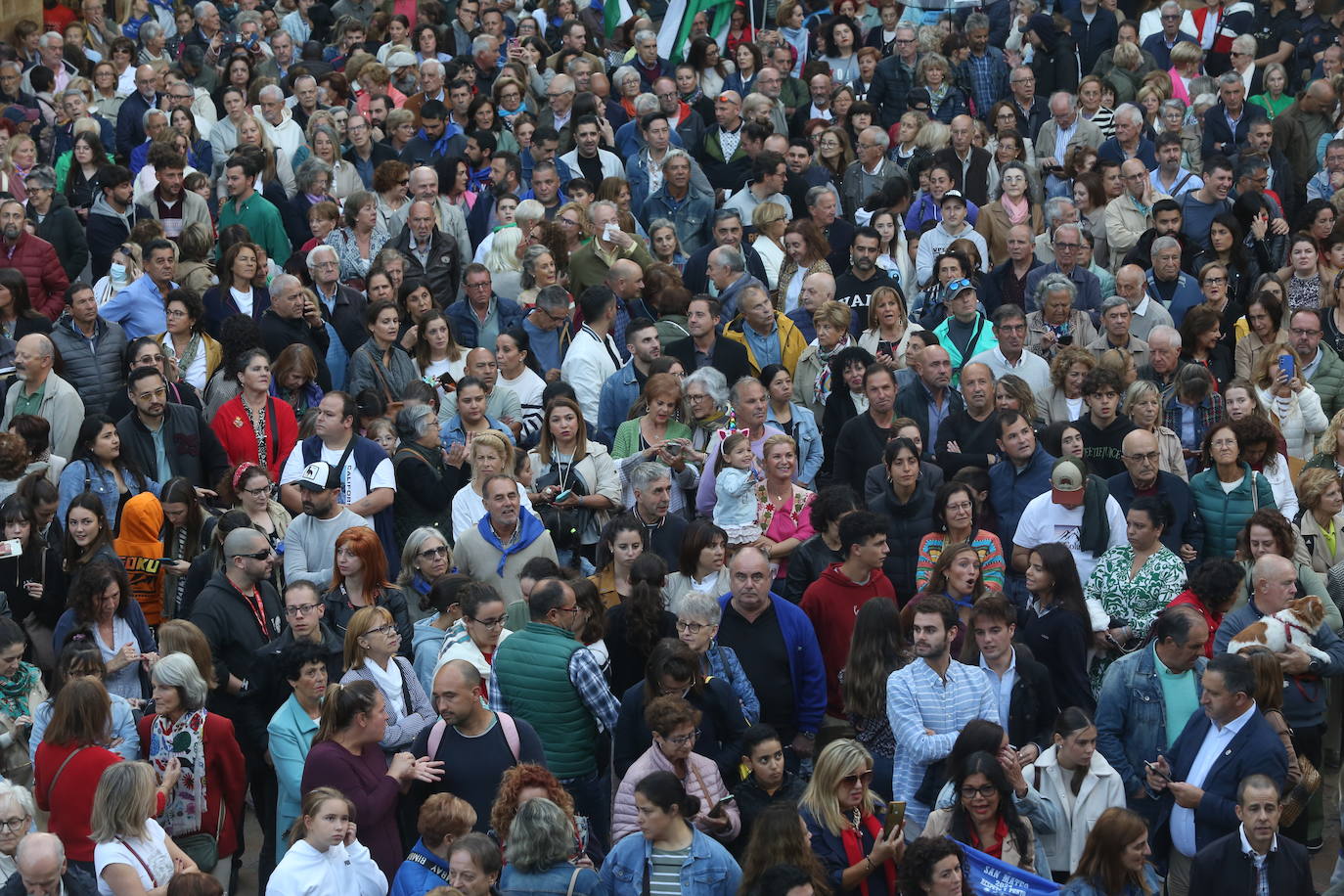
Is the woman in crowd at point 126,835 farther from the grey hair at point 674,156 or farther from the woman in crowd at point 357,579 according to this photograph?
the grey hair at point 674,156

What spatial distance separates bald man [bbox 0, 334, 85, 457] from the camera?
1141 centimetres

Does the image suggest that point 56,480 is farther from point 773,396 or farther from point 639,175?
point 639,175

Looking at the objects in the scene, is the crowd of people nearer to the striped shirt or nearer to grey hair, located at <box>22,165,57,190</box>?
the striped shirt

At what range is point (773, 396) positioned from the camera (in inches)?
449

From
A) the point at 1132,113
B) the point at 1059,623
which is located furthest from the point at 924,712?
the point at 1132,113

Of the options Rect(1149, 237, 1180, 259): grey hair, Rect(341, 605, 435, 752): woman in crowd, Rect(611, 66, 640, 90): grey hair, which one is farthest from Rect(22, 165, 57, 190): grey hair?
Rect(1149, 237, 1180, 259): grey hair

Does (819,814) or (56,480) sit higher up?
(819,814)

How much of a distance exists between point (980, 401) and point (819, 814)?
4039 mm

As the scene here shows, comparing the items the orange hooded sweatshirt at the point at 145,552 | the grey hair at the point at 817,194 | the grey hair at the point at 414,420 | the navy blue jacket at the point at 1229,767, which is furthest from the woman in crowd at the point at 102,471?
the navy blue jacket at the point at 1229,767

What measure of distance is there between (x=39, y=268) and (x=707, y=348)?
15.1 feet

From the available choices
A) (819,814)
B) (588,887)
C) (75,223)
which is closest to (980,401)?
(819,814)

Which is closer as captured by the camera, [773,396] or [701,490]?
[701,490]

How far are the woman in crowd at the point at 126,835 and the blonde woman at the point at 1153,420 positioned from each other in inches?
227

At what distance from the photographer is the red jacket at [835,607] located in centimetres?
939
